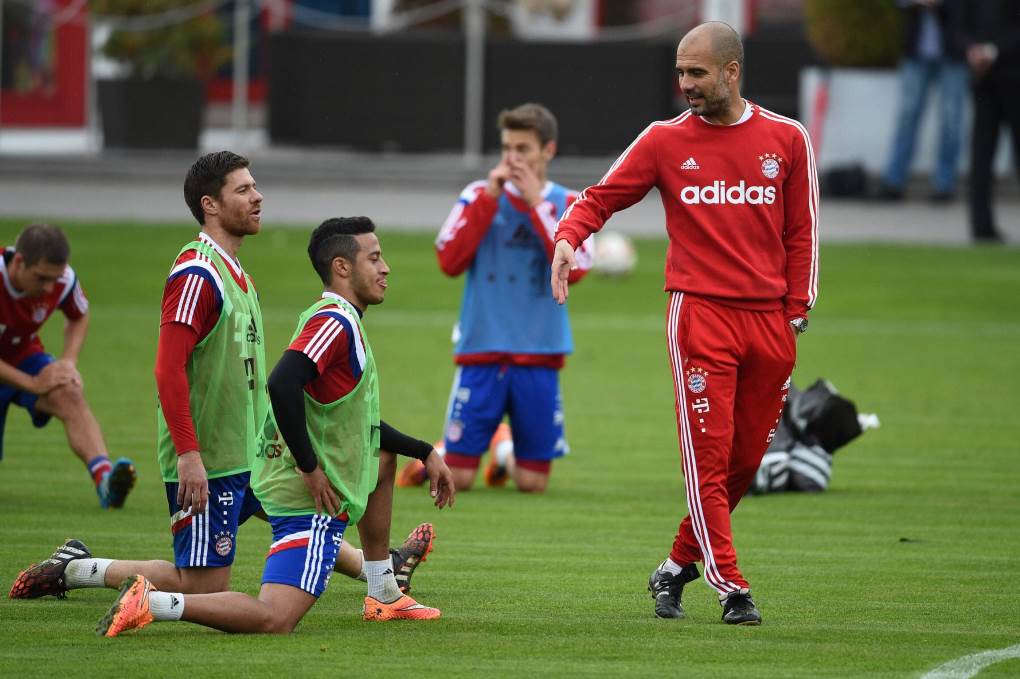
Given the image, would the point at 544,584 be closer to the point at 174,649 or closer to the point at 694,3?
the point at 174,649

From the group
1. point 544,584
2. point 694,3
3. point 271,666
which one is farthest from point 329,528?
point 694,3

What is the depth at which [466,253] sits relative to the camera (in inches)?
390

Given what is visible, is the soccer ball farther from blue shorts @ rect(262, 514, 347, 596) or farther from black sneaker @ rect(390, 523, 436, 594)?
blue shorts @ rect(262, 514, 347, 596)

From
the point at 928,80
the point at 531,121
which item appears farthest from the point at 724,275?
the point at 928,80

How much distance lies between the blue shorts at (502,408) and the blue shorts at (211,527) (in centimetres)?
357

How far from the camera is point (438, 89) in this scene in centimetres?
2573

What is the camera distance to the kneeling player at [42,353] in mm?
8672

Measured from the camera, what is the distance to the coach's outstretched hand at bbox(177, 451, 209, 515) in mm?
6059

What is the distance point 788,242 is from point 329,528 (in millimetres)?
2022

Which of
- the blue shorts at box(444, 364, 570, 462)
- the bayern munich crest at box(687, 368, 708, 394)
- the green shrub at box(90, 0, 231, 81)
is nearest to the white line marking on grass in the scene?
the bayern munich crest at box(687, 368, 708, 394)

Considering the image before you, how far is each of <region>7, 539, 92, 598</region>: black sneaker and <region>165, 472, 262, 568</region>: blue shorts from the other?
521 millimetres

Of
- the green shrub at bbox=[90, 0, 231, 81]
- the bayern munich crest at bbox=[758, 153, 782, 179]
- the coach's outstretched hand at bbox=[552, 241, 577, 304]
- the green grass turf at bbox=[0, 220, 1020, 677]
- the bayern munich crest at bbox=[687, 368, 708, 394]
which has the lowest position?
the green grass turf at bbox=[0, 220, 1020, 677]

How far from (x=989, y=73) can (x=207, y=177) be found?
15.0 meters

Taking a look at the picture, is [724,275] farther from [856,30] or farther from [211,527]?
[856,30]
